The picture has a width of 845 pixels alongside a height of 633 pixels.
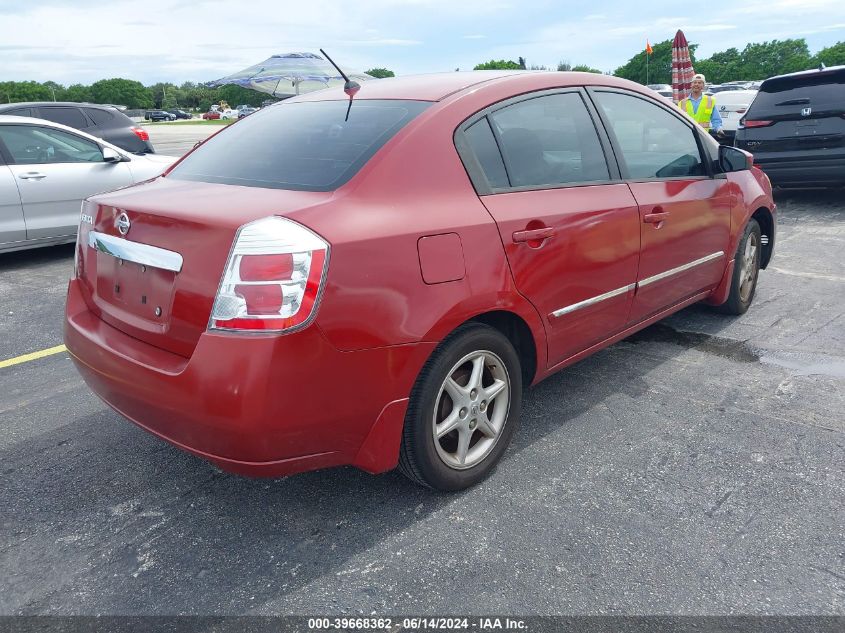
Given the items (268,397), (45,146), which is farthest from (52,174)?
(268,397)

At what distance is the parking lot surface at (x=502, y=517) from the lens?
227 cm

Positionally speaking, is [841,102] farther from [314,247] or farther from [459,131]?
[314,247]

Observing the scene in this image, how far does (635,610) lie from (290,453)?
118cm

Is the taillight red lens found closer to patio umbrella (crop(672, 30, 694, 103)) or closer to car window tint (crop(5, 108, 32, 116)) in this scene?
car window tint (crop(5, 108, 32, 116))

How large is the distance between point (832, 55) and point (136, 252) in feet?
302

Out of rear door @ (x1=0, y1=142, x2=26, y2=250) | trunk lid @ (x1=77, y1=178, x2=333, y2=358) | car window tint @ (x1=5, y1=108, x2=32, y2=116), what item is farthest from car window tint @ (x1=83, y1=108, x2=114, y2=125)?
trunk lid @ (x1=77, y1=178, x2=333, y2=358)

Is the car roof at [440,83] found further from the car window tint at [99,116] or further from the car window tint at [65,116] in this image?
the car window tint at [99,116]

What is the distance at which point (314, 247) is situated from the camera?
223 cm

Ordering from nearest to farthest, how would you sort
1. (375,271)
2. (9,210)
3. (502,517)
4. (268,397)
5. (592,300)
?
(268,397) → (375,271) → (502,517) → (592,300) → (9,210)

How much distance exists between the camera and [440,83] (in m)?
3.14

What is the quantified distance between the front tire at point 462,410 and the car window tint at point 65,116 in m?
9.01

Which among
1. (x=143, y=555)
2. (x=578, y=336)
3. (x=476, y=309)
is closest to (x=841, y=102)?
(x=578, y=336)

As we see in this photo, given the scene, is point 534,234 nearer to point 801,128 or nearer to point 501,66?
point 801,128

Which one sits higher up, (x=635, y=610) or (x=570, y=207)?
(x=570, y=207)
